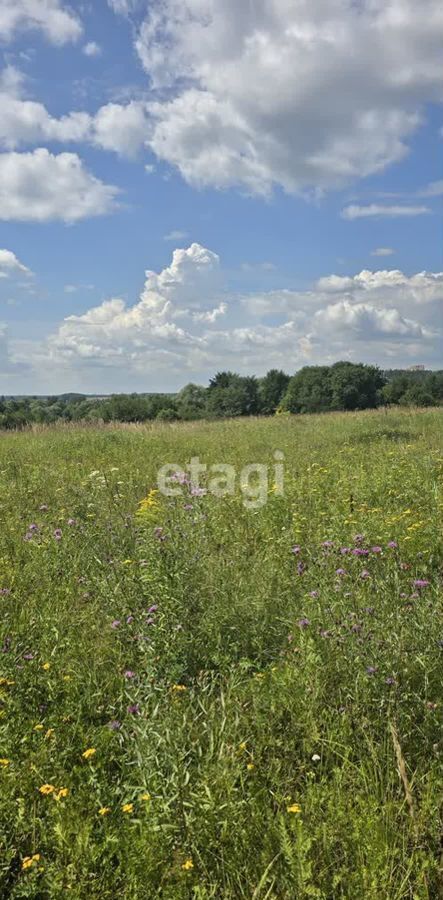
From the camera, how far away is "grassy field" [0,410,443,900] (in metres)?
1.79

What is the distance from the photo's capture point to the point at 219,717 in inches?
96.7

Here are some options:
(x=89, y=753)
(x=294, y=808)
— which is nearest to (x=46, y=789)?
(x=89, y=753)

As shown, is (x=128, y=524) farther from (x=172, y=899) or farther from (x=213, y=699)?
(x=172, y=899)

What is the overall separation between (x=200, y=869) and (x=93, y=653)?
147 centimetres

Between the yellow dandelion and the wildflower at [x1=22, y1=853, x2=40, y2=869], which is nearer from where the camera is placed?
the wildflower at [x1=22, y1=853, x2=40, y2=869]

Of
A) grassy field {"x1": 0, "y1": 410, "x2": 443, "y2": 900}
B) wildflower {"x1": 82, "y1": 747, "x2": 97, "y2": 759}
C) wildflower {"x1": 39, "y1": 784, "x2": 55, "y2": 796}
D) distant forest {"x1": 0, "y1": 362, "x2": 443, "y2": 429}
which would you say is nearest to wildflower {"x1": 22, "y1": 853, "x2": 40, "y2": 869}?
grassy field {"x1": 0, "y1": 410, "x2": 443, "y2": 900}

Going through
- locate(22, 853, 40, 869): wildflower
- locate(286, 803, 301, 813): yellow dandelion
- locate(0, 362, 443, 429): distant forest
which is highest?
locate(0, 362, 443, 429): distant forest

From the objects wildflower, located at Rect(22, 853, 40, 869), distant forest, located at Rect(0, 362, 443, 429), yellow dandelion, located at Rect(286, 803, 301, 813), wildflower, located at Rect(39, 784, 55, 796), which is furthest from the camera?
distant forest, located at Rect(0, 362, 443, 429)

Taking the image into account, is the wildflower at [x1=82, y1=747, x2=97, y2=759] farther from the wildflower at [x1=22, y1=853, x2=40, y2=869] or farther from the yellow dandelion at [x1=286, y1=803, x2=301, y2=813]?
the yellow dandelion at [x1=286, y1=803, x2=301, y2=813]

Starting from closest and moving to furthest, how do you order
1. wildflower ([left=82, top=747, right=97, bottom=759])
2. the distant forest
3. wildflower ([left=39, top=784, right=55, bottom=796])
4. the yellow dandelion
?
the yellow dandelion → wildflower ([left=39, top=784, right=55, bottom=796]) → wildflower ([left=82, top=747, right=97, bottom=759]) → the distant forest

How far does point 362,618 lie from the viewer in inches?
112

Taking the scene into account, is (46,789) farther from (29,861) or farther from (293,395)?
(293,395)

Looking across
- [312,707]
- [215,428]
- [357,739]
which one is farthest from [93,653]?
[215,428]

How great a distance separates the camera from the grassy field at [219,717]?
1.79m
